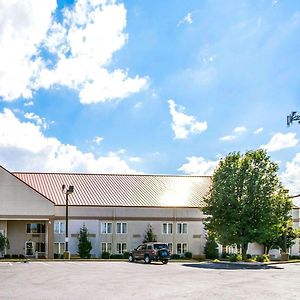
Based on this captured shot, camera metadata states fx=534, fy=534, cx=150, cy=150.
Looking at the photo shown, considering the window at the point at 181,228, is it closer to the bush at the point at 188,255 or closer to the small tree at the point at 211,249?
the bush at the point at 188,255

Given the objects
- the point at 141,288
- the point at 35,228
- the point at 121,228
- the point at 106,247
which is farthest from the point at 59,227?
the point at 141,288

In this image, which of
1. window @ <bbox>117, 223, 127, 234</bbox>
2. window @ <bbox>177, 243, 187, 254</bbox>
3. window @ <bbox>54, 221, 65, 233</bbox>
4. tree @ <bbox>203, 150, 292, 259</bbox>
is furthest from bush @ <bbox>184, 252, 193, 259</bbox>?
window @ <bbox>54, 221, 65, 233</bbox>

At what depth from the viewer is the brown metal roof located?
66.1 metres

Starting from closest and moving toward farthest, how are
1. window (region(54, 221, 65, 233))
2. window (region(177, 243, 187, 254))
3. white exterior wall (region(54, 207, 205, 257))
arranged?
window (region(54, 221, 65, 233))
white exterior wall (region(54, 207, 205, 257))
window (region(177, 243, 187, 254))

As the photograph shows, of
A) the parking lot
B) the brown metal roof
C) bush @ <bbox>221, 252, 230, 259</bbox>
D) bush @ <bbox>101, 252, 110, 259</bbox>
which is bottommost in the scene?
bush @ <bbox>221, 252, 230, 259</bbox>

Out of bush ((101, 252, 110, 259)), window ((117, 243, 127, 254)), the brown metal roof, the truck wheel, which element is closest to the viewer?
the truck wheel

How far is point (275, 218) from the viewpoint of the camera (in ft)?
159

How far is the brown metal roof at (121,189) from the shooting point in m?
66.1

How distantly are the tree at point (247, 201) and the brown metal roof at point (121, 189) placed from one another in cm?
1694

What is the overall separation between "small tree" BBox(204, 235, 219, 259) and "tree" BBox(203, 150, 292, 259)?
39.1 feet

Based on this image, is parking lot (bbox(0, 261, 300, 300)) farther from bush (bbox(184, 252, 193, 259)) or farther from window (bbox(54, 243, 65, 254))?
bush (bbox(184, 252, 193, 259))

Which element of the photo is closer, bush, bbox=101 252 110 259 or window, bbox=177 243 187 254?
bush, bbox=101 252 110 259

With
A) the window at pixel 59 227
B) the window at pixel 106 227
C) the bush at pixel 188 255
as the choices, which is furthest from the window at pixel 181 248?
the window at pixel 59 227

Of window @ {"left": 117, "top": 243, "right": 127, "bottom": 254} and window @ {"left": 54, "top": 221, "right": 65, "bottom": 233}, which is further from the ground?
window @ {"left": 54, "top": 221, "right": 65, "bottom": 233}
